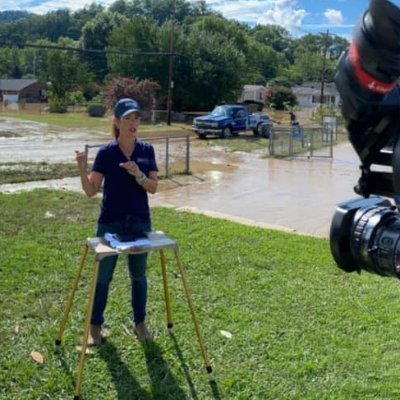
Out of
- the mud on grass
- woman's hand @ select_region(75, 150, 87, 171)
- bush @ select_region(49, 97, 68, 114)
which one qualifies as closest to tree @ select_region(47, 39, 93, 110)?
bush @ select_region(49, 97, 68, 114)

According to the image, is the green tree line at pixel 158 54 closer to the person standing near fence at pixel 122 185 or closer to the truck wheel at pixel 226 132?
the truck wheel at pixel 226 132

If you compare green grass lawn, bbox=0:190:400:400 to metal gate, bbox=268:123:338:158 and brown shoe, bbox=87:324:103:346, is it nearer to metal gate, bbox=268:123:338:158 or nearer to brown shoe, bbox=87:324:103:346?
brown shoe, bbox=87:324:103:346

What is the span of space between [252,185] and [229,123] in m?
14.3

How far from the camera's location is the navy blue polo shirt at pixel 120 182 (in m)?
3.76

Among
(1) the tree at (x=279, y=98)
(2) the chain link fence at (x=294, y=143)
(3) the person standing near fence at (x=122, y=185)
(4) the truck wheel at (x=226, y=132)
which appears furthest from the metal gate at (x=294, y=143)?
(1) the tree at (x=279, y=98)

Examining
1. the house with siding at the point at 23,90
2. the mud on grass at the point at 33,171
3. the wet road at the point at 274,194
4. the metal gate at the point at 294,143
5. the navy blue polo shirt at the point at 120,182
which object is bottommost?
the wet road at the point at 274,194

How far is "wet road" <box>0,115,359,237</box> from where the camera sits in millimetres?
9422

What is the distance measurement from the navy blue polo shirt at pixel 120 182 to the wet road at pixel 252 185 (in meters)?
4.57

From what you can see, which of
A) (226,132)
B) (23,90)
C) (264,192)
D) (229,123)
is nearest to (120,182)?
(264,192)

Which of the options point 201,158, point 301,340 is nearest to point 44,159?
point 201,158

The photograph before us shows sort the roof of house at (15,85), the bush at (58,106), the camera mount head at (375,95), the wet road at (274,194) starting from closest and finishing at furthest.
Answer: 1. the camera mount head at (375,95)
2. the wet road at (274,194)
3. the bush at (58,106)
4. the roof of house at (15,85)

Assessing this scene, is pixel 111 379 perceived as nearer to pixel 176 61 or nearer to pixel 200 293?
pixel 200 293

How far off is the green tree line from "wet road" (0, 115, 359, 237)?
298 cm

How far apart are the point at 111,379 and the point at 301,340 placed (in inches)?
53.5
